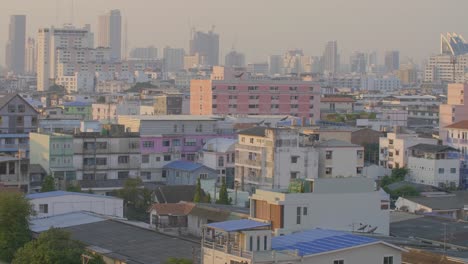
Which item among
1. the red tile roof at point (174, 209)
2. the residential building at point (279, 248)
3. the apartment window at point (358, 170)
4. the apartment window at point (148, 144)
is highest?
the apartment window at point (148, 144)

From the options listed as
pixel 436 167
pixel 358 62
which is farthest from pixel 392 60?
pixel 436 167

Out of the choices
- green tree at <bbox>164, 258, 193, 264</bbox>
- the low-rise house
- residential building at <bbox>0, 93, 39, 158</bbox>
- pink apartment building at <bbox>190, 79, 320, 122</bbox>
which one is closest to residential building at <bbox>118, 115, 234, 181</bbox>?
residential building at <bbox>0, 93, 39, 158</bbox>

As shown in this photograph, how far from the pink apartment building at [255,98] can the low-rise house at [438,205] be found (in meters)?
16.0

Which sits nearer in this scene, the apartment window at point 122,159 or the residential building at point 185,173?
the residential building at point 185,173

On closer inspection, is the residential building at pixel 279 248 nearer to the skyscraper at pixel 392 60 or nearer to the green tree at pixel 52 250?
the green tree at pixel 52 250

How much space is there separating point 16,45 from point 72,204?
94.7m

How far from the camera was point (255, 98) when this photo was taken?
35.0 meters

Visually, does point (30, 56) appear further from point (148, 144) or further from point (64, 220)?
point (64, 220)

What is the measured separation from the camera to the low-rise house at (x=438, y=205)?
17464mm

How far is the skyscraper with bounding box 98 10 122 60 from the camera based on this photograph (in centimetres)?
11231

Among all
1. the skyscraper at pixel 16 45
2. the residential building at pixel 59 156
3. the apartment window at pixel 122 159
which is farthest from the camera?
the skyscraper at pixel 16 45

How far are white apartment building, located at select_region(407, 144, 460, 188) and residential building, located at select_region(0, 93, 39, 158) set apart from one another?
23.7 feet

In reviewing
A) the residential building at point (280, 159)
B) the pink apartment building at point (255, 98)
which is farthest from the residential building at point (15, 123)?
the pink apartment building at point (255, 98)

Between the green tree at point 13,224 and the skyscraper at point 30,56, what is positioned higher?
the skyscraper at point 30,56
